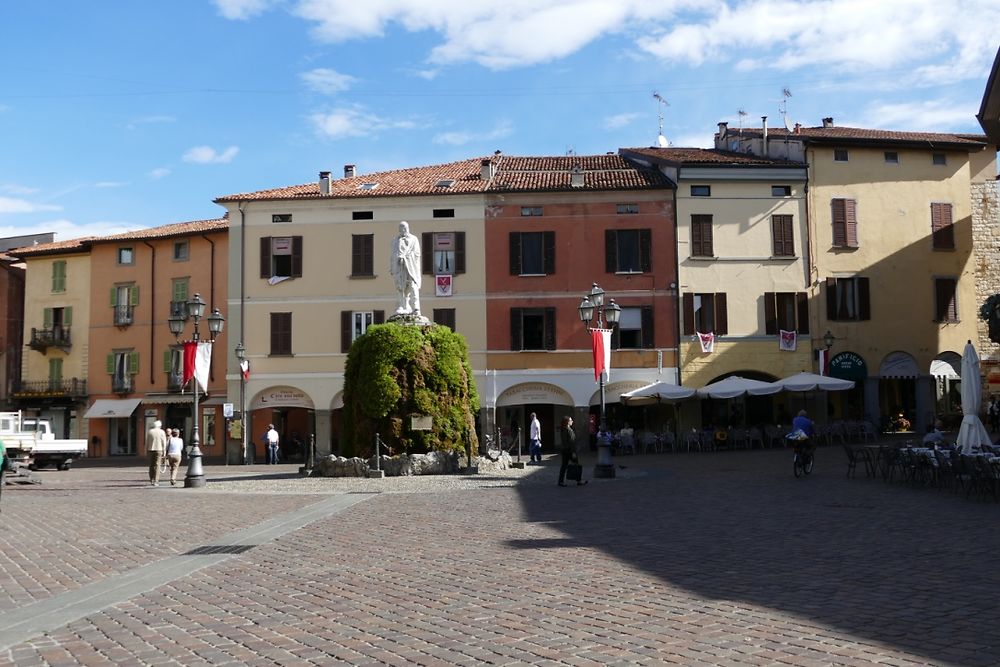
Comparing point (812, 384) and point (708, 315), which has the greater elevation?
point (708, 315)

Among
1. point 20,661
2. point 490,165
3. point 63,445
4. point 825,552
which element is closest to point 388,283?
point 490,165

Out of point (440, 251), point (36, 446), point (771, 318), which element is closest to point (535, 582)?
point (36, 446)

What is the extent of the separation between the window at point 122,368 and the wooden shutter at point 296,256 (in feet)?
33.9

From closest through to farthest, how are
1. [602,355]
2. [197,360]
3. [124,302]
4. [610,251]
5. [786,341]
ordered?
[602,355]
[197,360]
[786,341]
[610,251]
[124,302]

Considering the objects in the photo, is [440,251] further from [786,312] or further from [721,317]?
[786,312]

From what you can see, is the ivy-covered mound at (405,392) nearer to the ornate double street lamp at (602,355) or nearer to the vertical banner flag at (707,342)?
the ornate double street lamp at (602,355)

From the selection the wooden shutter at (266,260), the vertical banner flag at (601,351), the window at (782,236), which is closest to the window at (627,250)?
the window at (782,236)

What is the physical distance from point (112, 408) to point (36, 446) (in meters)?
10.9

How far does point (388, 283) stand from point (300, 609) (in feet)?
104

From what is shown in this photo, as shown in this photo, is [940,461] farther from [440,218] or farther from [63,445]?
[63,445]

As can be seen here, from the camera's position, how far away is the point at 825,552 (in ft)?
32.3

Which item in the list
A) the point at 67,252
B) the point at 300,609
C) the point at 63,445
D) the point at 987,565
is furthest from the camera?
the point at 67,252

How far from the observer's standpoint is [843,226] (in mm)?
38281

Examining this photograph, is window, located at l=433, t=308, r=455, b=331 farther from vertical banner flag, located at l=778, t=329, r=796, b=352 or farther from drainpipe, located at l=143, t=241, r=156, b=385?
drainpipe, located at l=143, t=241, r=156, b=385
